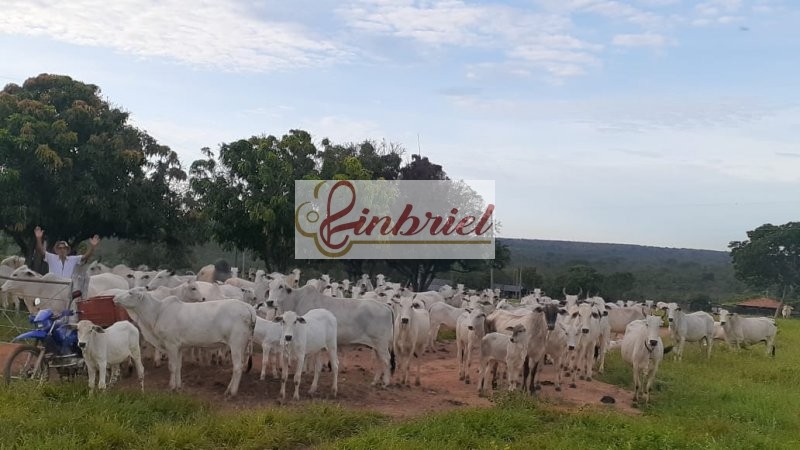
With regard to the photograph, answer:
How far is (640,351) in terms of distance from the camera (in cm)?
1209

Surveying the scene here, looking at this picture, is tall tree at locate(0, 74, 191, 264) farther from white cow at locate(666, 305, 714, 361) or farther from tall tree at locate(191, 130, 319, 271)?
white cow at locate(666, 305, 714, 361)

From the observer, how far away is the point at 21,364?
382 inches

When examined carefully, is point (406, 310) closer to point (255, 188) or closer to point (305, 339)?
point (305, 339)

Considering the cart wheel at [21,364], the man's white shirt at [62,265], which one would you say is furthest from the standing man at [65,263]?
the cart wheel at [21,364]

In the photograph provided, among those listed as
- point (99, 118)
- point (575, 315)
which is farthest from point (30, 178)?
point (575, 315)

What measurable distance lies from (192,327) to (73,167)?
12.5 m

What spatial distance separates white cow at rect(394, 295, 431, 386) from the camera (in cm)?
1263

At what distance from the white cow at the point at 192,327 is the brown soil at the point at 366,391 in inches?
17.8

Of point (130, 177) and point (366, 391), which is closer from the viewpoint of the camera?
point (366, 391)

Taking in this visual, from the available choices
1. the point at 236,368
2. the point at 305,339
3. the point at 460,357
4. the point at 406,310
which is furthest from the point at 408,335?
the point at 236,368

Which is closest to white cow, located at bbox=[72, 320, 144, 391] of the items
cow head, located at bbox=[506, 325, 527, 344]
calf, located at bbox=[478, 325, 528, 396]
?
calf, located at bbox=[478, 325, 528, 396]

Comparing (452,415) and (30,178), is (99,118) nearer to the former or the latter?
(30,178)

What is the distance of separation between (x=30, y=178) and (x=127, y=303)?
12.4 metres

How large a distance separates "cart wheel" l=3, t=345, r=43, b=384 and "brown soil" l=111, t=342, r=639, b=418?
139cm
